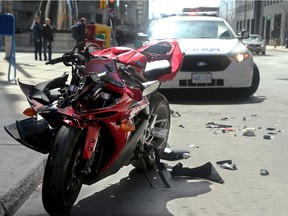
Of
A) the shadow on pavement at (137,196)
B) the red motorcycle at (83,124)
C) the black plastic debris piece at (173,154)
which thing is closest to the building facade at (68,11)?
the black plastic debris piece at (173,154)

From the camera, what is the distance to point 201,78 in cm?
965

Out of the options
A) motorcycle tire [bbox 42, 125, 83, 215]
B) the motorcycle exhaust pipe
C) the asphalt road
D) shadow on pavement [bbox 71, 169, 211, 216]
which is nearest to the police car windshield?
the asphalt road

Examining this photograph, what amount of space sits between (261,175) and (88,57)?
86.1 inches

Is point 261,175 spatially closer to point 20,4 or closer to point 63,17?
point 63,17

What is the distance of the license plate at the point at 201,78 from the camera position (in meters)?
9.62

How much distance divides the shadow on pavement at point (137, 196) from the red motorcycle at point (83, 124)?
0.34 metres

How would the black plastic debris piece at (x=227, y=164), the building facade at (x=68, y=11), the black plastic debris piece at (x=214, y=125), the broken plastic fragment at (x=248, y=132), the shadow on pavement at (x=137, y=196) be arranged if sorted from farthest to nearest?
the building facade at (x=68, y=11) < the black plastic debris piece at (x=214, y=125) < the broken plastic fragment at (x=248, y=132) < the black plastic debris piece at (x=227, y=164) < the shadow on pavement at (x=137, y=196)

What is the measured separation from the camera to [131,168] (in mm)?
5297

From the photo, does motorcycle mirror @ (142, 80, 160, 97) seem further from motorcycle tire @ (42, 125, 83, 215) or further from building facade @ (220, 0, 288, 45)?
building facade @ (220, 0, 288, 45)

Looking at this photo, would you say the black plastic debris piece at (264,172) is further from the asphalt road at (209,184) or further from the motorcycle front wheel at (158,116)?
the motorcycle front wheel at (158,116)

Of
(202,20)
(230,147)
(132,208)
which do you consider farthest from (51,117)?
(202,20)

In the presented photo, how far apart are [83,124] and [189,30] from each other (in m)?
7.79

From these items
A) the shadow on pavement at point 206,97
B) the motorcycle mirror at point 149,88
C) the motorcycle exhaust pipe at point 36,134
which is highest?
the motorcycle mirror at point 149,88

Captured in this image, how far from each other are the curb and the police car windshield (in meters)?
6.34
